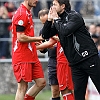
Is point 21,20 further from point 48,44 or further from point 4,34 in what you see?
point 4,34

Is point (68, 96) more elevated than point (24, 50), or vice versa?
point (24, 50)

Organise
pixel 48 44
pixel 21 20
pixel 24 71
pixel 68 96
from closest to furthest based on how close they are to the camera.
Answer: pixel 21 20 → pixel 24 71 → pixel 68 96 → pixel 48 44

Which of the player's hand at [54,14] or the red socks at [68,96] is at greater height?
the player's hand at [54,14]

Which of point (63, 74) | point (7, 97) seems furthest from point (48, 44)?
point (7, 97)

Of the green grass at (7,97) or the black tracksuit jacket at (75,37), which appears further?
the green grass at (7,97)

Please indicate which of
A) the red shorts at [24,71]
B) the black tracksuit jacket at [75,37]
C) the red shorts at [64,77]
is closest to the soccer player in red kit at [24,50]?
the red shorts at [24,71]

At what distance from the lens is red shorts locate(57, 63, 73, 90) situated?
459 inches

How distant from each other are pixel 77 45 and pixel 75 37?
144mm

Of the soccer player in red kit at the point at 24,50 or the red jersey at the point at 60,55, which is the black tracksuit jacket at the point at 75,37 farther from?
the red jersey at the point at 60,55

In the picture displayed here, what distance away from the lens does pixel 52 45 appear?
1190 cm

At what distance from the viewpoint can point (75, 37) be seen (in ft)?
33.9

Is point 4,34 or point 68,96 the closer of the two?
point 68,96

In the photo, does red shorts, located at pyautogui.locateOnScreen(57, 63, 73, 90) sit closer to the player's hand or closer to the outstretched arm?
the outstretched arm

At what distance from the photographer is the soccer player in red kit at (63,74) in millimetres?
11664
